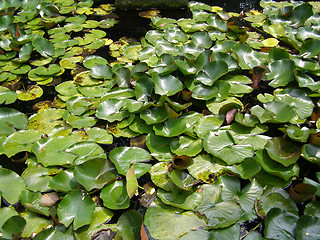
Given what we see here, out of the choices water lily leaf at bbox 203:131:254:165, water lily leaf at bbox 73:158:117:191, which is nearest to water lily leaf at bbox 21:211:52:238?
water lily leaf at bbox 73:158:117:191

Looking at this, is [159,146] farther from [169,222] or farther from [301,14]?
[301,14]

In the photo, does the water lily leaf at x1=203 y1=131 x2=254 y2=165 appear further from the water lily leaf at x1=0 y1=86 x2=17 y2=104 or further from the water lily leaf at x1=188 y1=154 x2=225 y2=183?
the water lily leaf at x1=0 y1=86 x2=17 y2=104

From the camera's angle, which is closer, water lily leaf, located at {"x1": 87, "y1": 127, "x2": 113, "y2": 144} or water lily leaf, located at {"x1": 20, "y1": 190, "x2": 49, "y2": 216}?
water lily leaf, located at {"x1": 20, "y1": 190, "x2": 49, "y2": 216}

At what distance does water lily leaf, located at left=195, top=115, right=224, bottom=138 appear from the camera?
214 cm

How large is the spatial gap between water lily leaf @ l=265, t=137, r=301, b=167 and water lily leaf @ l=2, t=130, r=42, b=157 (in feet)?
5.77

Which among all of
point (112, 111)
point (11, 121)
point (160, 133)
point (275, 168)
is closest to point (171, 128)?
point (160, 133)

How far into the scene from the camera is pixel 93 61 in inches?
116

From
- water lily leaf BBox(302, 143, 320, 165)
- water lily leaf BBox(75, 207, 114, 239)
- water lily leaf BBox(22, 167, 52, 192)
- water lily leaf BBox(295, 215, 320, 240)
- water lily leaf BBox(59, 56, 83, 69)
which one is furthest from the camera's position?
water lily leaf BBox(59, 56, 83, 69)

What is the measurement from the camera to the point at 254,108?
2.32 meters

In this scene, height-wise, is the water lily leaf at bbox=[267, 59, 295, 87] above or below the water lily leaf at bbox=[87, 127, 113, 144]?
above

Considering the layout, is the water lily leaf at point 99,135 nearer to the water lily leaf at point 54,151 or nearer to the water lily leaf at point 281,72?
the water lily leaf at point 54,151

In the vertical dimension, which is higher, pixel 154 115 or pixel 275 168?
pixel 154 115

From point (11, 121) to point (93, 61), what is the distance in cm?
108

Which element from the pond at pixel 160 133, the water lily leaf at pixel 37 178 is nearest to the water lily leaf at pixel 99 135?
the pond at pixel 160 133
